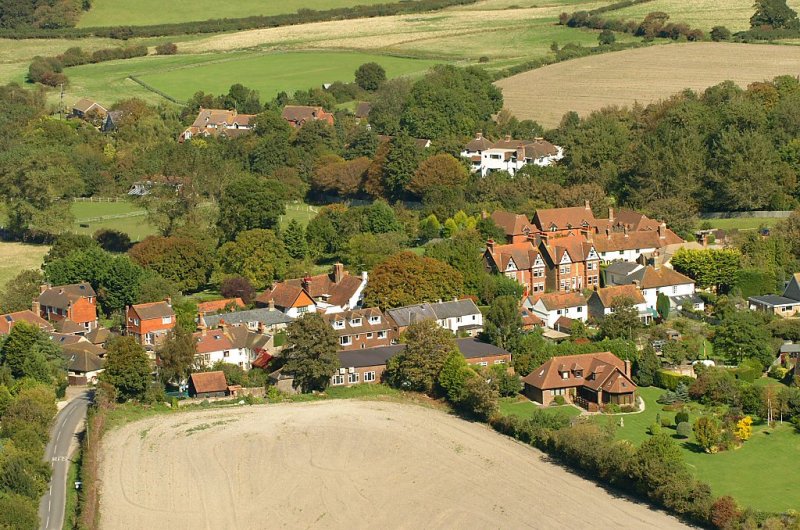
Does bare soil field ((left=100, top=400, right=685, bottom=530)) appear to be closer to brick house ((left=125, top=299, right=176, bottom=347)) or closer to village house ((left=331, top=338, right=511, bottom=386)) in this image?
village house ((left=331, top=338, right=511, bottom=386))

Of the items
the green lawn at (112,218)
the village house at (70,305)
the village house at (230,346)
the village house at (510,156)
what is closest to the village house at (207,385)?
the village house at (230,346)

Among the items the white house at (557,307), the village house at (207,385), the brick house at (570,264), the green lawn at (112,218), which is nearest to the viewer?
the village house at (207,385)

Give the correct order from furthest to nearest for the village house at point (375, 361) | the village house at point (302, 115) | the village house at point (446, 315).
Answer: the village house at point (302, 115) → the village house at point (446, 315) → the village house at point (375, 361)

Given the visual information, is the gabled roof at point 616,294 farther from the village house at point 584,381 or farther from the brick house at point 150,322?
the brick house at point 150,322

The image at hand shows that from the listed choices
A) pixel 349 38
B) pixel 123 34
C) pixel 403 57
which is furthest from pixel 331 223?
pixel 123 34

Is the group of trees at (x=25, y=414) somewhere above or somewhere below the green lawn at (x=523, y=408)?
above

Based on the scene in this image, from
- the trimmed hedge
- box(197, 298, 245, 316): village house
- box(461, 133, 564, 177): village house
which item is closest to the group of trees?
box(197, 298, 245, 316): village house
